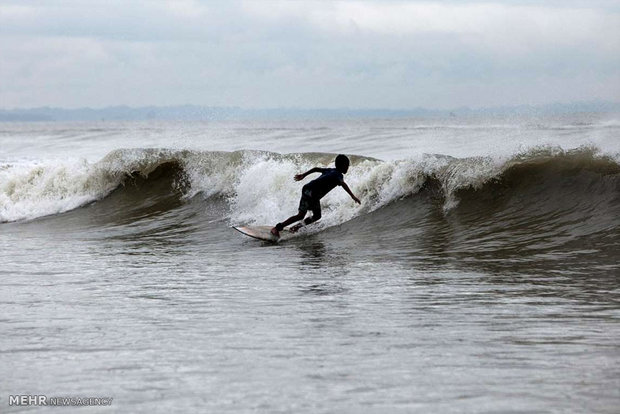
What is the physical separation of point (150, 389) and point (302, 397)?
930 millimetres

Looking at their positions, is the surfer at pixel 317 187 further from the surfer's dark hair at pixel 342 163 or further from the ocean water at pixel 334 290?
the ocean water at pixel 334 290

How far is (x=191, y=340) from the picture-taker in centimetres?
637

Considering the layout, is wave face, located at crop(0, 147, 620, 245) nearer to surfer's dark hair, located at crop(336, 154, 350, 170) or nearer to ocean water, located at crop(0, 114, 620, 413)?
ocean water, located at crop(0, 114, 620, 413)

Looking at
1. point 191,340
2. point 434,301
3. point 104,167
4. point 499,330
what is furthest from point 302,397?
point 104,167

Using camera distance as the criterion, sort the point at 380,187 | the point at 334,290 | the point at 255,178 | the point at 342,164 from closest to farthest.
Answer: the point at 334,290 < the point at 342,164 < the point at 380,187 < the point at 255,178

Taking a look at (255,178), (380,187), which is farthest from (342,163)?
(255,178)

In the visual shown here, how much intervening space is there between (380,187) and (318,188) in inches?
89.6

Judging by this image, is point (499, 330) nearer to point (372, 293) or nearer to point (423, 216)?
point (372, 293)

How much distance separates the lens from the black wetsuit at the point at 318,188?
1307cm

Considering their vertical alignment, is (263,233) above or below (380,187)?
below

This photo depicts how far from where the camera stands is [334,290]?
853 cm

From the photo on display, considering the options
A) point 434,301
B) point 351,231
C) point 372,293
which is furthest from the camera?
point 351,231

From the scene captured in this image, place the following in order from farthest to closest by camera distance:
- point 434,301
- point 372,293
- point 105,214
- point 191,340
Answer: point 105,214 → point 372,293 → point 434,301 → point 191,340

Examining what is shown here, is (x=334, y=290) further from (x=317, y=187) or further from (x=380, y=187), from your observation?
(x=380, y=187)
